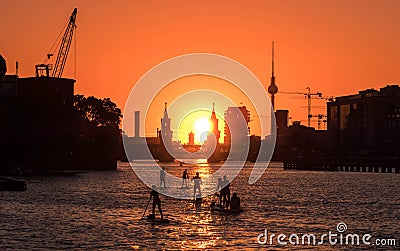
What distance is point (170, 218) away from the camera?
7212cm

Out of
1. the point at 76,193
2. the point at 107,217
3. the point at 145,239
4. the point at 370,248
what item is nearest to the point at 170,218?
the point at 107,217

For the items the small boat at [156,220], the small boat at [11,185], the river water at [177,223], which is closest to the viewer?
the river water at [177,223]

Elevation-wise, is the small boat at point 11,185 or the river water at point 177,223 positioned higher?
the small boat at point 11,185

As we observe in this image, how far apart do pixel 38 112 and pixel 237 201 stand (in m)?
130

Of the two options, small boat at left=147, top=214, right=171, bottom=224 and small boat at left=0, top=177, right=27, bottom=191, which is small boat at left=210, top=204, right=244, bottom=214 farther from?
small boat at left=0, top=177, right=27, bottom=191

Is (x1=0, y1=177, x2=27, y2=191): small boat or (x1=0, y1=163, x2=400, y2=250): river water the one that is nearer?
(x1=0, y1=163, x2=400, y2=250): river water

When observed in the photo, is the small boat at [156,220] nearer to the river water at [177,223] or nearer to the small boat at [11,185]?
the river water at [177,223]

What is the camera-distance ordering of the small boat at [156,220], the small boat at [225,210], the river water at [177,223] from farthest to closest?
the small boat at [225,210]
the small boat at [156,220]
the river water at [177,223]

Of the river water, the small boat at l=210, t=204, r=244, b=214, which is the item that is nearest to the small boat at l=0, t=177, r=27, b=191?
the river water

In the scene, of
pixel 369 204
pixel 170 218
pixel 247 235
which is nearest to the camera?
pixel 247 235

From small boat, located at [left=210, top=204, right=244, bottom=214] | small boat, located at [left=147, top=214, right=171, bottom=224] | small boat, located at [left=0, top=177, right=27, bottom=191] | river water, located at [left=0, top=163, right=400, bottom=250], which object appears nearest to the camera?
river water, located at [left=0, top=163, right=400, bottom=250]

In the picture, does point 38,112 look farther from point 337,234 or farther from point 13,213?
point 337,234

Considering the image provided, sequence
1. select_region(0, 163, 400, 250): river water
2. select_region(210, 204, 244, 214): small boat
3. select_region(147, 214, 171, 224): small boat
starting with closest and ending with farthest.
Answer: select_region(0, 163, 400, 250): river water → select_region(147, 214, 171, 224): small boat → select_region(210, 204, 244, 214): small boat

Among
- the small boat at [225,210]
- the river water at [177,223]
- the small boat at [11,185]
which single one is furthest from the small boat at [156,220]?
the small boat at [11,185]
